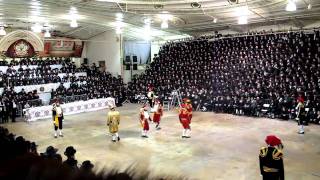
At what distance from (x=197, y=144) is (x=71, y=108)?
10608 mm

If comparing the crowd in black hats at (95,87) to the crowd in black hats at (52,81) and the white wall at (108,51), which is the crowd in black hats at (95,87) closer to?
the crowd in black hats at (52,81)

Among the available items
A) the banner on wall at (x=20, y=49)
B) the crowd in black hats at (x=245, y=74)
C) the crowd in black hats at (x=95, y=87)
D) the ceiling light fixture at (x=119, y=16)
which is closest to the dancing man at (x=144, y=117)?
the crowd in black hats at (x=245, y=74)

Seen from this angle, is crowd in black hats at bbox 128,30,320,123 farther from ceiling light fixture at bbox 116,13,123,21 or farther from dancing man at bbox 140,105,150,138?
dancing man at bbox 140,105,150,138

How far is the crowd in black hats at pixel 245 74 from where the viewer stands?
18.2m

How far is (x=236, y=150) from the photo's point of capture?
38.1 feet

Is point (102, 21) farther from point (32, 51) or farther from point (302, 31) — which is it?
point (302, 31)

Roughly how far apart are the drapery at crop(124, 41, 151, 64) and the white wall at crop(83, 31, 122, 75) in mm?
1106

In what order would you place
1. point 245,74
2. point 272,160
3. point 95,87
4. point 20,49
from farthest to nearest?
point 20,49, point 95,87, point 245,74, point 272,160

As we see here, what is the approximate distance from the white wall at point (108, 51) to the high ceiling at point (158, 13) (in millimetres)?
2394

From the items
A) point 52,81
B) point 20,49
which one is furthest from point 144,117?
point 20,49

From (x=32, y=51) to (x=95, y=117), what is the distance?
10962mm

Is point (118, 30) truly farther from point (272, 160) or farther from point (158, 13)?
point (272, 160)

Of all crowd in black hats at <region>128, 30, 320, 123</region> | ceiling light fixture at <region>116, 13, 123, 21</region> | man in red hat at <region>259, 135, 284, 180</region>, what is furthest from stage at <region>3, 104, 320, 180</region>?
ceiling light fixture at <region>116, 13, 123, 21</region>

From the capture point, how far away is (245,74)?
2112 centimetres
